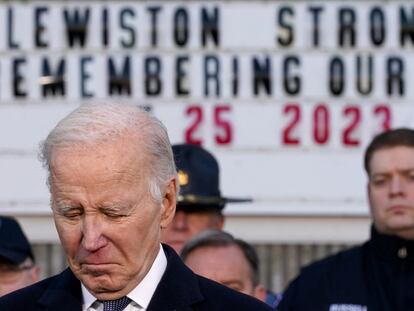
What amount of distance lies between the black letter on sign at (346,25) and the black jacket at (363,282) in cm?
248

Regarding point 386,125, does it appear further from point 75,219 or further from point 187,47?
point 75,219

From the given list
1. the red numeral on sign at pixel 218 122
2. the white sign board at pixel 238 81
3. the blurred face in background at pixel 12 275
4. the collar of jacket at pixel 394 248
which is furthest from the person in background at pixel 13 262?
the red numeral on sign at pixel 218 122

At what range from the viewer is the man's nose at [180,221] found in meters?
5.70

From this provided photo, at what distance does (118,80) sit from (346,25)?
1.32 metres

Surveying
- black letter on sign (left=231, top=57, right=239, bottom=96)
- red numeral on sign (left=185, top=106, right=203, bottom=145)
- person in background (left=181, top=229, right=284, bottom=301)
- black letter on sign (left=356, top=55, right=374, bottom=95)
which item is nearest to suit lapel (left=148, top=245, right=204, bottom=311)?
person in background (left=181, top=229, right=284, bottom=301)

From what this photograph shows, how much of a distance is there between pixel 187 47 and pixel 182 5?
0.78 feet

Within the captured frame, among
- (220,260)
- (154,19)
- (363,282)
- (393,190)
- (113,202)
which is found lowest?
(363,282)

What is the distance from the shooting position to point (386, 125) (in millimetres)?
7789

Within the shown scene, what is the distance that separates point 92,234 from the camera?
9.12ft

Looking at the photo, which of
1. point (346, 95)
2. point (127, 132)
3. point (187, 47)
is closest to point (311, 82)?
point (346, 95)

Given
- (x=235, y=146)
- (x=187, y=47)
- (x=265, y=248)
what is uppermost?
(x=187, y=47)

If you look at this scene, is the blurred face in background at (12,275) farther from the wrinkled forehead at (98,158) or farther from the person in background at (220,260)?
the wrinkled forehead at (98,158)

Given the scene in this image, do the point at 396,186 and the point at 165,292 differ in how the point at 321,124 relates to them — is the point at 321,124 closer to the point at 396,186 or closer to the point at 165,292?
the point at 396,186

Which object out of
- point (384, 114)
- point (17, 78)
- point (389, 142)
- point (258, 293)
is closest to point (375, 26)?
point (384, 114)
